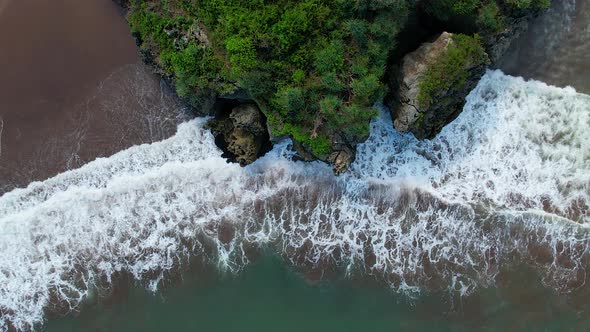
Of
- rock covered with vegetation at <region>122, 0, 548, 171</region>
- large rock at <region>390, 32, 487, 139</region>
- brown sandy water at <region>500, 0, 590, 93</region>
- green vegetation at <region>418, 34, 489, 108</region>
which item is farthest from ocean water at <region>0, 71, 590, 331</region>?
brown sandy water at <region>500, 0, 590, 93</region>

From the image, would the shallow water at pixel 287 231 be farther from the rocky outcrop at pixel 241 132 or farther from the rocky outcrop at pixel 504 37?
the rocky outcrop at pixel 504 37

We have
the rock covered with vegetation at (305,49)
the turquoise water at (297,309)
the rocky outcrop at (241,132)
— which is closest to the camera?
the rock covered with vegetation at (305,49)

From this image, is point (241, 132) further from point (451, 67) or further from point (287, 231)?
point (451, 67)

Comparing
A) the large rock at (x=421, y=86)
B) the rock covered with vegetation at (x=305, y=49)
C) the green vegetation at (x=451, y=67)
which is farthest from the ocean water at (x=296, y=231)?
the green vegetation at (x=451, y=67)

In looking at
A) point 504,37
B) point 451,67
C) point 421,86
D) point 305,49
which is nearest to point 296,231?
point 305,49

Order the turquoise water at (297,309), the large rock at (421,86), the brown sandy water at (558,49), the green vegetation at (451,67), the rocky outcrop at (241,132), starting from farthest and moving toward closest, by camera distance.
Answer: the turquoise water at (297,309) → the brown sandy water at (558,49) → the rocky outcrop at (241,132) → the large rock at (421,86) → the green vegetation at (451,67)

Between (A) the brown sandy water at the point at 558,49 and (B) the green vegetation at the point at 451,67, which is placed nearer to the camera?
(B) the green vegetation at the point at 451,67

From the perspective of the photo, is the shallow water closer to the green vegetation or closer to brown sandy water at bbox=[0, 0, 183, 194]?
brown sandy water at bbox=[0, 0, 183, 194]

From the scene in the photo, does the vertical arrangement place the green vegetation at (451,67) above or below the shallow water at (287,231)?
above
